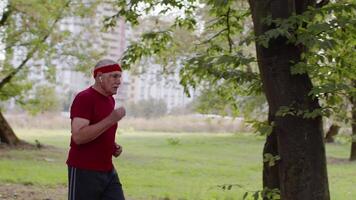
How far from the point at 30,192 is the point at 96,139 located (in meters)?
5.76

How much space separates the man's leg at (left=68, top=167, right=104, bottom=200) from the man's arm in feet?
1.04

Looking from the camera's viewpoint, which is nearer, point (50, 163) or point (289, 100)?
point (289, 100)

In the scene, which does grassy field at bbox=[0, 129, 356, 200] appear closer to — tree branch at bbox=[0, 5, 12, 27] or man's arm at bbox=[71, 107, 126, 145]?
man's arm at bbox=[71, 107, 126, 145]

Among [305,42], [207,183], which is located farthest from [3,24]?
[305,42]

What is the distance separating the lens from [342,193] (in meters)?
11.9

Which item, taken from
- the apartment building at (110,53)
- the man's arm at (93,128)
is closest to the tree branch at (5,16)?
the apartment building at (110,53)

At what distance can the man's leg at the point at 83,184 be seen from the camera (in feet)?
15.1

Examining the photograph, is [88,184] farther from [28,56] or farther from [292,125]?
[28,56]

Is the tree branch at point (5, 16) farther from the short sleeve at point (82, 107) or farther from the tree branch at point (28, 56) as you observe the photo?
the short sleeve at point (82, 107)

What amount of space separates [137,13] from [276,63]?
3.28m

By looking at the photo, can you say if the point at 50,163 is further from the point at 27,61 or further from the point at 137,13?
the point at 137,13

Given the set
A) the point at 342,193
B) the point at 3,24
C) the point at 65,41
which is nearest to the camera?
the point at 342,193

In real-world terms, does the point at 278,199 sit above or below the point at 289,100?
below

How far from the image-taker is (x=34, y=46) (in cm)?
2084
